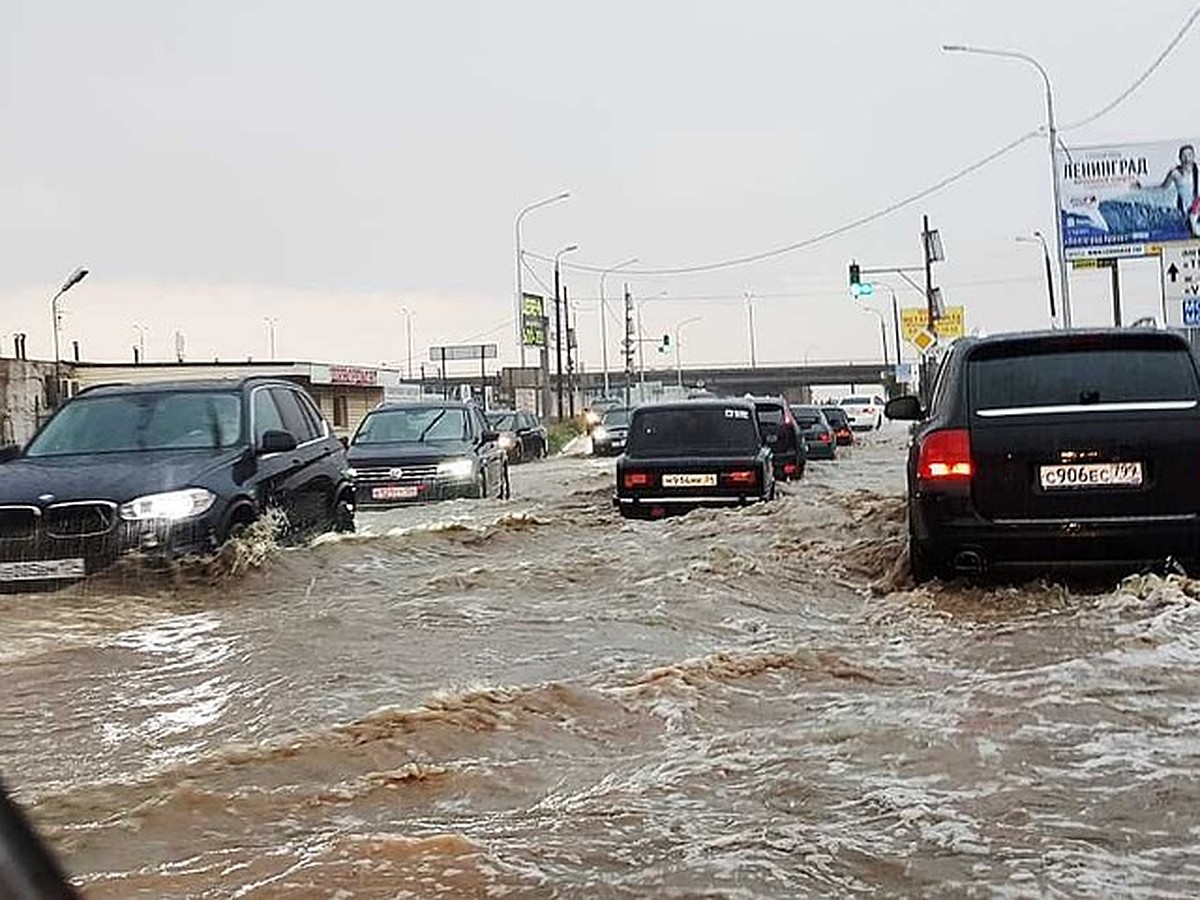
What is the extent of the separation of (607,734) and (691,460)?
8995 mm

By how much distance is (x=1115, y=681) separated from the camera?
5.62 m

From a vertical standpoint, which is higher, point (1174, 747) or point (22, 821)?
point (22, 821)

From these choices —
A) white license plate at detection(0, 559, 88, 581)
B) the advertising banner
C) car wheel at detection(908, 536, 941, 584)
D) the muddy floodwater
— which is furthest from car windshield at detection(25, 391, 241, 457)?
the advertising banner

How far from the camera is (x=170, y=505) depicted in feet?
27.2

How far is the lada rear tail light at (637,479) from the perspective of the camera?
14062 mm

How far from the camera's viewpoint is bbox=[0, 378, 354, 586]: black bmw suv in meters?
8.12

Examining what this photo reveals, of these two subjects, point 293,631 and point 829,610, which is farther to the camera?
point 829,610

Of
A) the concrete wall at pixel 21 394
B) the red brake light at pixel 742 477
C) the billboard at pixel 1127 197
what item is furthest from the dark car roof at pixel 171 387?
the concrete wall at pixel 21 394

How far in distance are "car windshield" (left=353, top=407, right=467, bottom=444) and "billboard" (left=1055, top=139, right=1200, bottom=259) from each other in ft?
63.7

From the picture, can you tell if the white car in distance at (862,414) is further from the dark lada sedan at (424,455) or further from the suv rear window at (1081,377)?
the suv rear window at (1081,377)

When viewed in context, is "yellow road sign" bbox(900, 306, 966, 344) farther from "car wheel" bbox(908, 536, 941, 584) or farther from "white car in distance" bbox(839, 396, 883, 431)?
"car wheel" bbox(908, 536, 941, 584)

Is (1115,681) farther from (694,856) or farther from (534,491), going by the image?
(534,491)

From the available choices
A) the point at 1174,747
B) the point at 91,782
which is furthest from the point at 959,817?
the point at 91,782

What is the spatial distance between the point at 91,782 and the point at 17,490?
13.2 feet
